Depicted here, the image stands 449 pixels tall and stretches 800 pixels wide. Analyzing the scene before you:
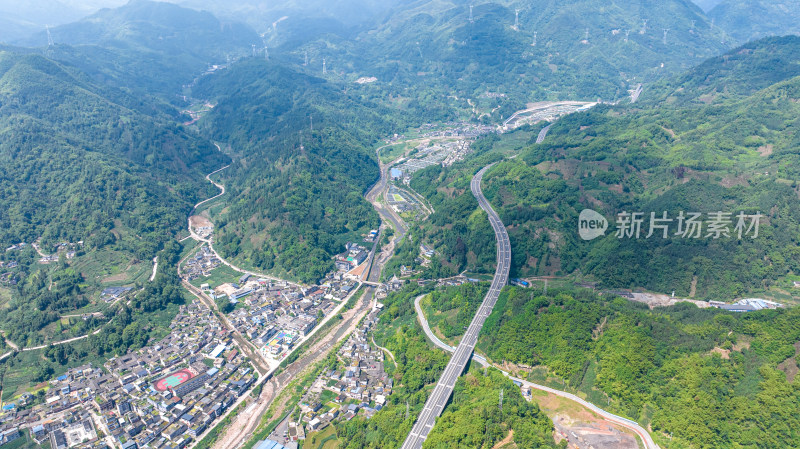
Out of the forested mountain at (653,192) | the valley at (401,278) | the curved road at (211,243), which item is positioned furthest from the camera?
the curved road at (211,243)

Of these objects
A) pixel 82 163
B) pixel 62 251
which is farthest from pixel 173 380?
pixel 82 163

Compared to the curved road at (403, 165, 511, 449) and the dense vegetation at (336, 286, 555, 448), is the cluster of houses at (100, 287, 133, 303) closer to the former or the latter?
the dense vegetation at (336, 286, 555, 448)

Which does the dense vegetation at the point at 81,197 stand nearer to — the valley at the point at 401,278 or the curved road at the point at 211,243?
the valley at the point at 401,278

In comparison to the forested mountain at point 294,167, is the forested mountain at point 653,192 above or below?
above

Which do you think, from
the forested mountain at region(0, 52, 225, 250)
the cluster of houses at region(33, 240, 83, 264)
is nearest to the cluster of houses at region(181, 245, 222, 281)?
the forested mountain at region(0, 52, 225, 250)

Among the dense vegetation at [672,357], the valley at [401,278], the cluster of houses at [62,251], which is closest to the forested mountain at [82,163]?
the valley at [401,278]
